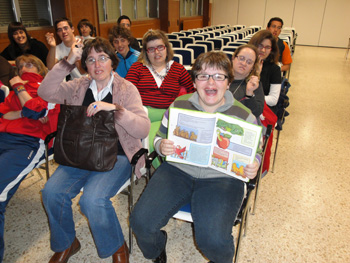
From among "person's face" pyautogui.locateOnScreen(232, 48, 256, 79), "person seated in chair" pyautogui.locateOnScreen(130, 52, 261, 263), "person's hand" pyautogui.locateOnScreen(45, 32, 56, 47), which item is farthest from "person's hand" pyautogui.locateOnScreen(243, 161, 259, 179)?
"person's hand" pyautogui.locateOnScreen(45, 32, 56, 47)

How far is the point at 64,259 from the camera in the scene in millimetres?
1821

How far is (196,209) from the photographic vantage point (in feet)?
5.04

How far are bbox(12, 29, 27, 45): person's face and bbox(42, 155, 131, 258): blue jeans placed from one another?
109 inches

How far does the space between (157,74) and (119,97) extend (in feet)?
2.88

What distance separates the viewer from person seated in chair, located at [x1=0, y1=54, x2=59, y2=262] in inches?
73.3

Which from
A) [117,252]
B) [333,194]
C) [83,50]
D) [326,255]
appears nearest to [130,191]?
[117,252]

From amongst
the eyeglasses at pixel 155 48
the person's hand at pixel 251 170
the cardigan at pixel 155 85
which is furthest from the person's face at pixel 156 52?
the person's hand at pixel 251 170

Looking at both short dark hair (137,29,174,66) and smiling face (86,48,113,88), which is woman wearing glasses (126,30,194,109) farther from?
smiling face (86,48,113,88)

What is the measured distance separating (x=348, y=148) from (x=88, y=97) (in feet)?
10.8

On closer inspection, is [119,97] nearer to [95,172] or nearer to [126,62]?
[95,172]

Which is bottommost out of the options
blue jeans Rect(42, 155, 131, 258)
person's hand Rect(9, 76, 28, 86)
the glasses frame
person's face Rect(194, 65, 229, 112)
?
blue jeans Rect(42, 155, 131, 258)

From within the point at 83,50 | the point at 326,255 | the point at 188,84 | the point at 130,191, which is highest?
the point at 83,50

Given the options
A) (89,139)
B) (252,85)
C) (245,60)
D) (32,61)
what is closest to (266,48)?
(245,60)

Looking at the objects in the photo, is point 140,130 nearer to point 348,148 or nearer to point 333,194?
point 333,194
